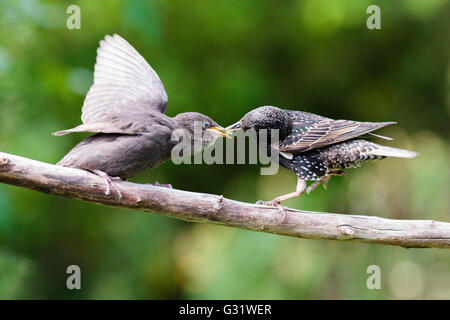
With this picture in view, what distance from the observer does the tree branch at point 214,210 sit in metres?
3.78

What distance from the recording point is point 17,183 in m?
3.76

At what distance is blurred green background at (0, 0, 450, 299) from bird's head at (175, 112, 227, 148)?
4.54ft

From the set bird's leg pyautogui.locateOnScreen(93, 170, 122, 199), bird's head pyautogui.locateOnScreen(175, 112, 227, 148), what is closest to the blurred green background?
bird's head pyautogui.locateOnScreen(175, 112, 227, 148)

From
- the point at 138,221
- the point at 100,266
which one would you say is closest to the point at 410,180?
the point at 138,221

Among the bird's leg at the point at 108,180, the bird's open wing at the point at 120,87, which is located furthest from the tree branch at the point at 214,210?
the bird's open wing at the point at 120,87

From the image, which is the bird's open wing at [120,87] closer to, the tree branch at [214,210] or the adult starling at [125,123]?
the adult starling at [125,123]

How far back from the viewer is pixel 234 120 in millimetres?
7172

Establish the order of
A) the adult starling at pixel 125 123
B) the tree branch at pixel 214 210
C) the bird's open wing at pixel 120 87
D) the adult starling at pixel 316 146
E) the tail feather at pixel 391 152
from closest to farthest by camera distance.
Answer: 1. the tree branch at pixel 214 210
2. the adult starling at pixel 125 123
3. the tail feather at pixel 391 152
4. the bird's open wing at pixel 120 87
5. the adult starling at pixel 316 146

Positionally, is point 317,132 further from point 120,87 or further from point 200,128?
point 120,87

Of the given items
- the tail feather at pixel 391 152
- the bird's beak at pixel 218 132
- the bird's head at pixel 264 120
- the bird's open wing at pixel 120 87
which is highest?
the bird's open wing at pixel 120 87

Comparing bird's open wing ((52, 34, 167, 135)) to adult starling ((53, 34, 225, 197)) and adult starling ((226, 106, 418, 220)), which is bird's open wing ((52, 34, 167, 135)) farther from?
adult starling ((226, 106, 418, 220))

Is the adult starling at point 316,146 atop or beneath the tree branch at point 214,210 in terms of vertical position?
atop

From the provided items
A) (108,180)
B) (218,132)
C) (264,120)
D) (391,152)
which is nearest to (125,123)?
(108,180)

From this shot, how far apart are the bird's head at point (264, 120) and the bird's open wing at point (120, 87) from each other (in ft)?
2.34
